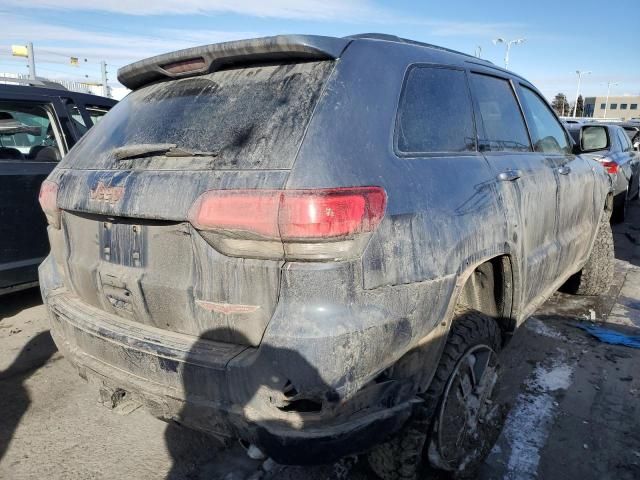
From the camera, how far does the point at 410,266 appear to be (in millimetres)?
1890

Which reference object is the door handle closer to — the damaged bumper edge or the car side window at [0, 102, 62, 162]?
the damaged bumper edge

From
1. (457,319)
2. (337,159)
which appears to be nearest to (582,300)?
(457,319)

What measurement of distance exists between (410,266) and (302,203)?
50 centimetres

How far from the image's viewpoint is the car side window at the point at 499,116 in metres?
2.82

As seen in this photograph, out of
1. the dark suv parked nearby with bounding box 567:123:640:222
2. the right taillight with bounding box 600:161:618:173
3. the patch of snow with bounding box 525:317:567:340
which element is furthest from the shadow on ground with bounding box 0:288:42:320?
the right taillight with bounding box 600:161:618:173

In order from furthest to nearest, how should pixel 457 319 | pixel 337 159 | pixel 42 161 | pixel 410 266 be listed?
pixel 42 161
pixel 457 319
pixel 410 266
pixel 337 159

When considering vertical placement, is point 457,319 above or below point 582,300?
above

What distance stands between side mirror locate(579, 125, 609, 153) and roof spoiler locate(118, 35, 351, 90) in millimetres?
2874

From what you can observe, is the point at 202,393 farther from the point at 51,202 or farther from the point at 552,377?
the point at 552,377

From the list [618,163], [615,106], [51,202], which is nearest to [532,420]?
[51,202]

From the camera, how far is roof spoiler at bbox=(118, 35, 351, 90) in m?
1.95

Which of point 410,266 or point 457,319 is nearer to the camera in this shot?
point 410,266

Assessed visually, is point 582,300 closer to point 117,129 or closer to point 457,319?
point 457,319

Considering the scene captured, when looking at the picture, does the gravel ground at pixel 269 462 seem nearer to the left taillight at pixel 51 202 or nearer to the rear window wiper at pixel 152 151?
the left taillight at pixel 51 202
